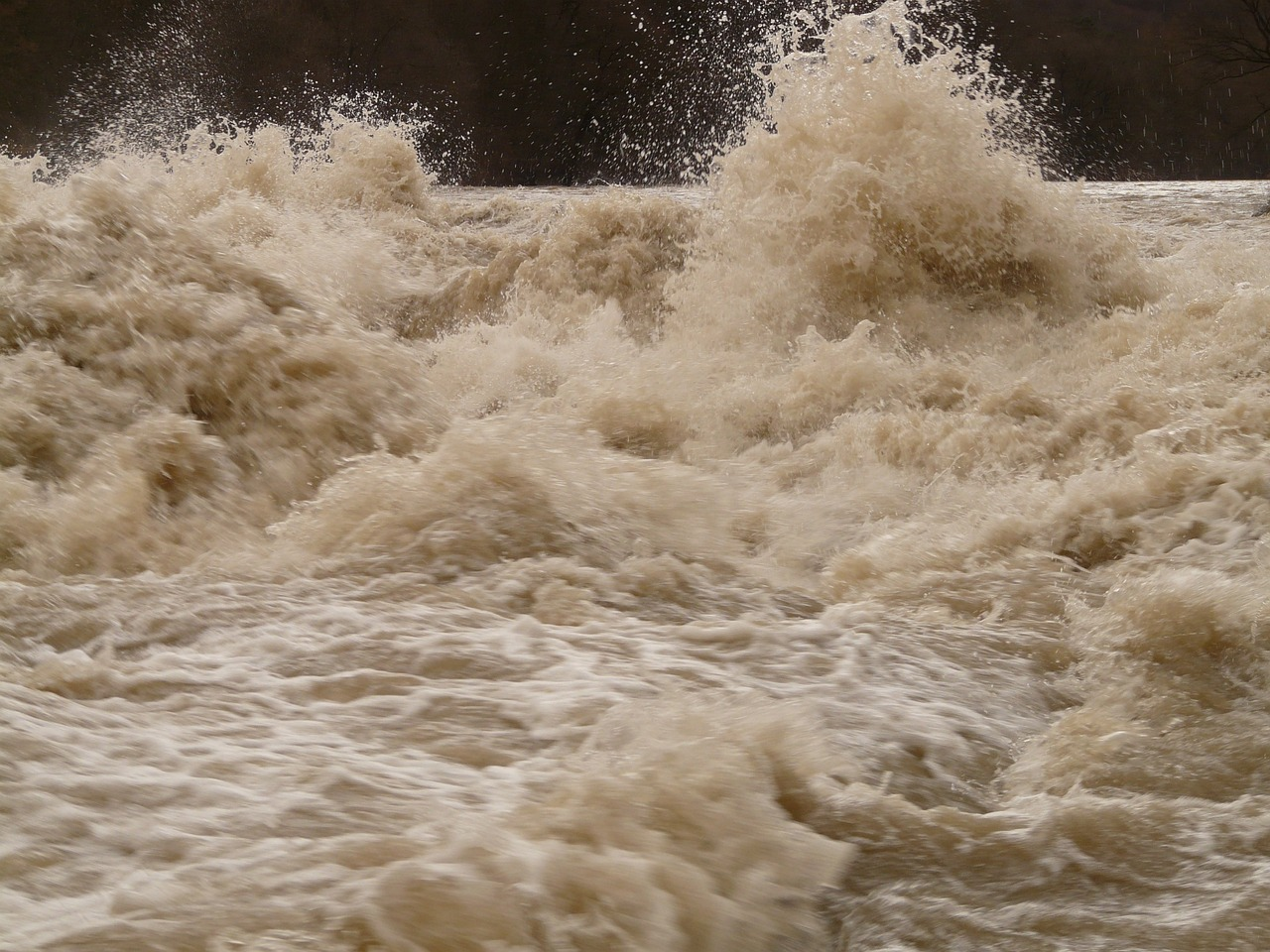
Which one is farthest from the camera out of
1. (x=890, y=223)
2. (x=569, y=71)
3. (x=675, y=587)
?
(x=569, y=71)

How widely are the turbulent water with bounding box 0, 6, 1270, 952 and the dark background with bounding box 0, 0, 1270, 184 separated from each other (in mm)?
10037

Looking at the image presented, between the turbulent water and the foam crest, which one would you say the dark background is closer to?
the foam crest

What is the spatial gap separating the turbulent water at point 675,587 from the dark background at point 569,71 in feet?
32.9

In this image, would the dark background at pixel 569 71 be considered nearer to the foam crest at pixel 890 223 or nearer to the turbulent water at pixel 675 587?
the foam crest at pixel 890 223

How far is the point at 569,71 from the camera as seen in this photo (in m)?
14.2

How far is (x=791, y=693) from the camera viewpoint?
1488 mm

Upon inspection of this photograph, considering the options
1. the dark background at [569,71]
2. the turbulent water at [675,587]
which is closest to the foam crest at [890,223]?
the turbulent water at [675,587]

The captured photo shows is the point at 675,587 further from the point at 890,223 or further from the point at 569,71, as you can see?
the point at 569,71

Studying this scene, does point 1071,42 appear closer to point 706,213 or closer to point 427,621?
point 706,213

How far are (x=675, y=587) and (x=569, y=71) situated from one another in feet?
44.3

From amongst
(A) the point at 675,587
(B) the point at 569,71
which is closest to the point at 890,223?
(A) the point at 675,587

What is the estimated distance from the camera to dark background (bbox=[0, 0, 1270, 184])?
45.0 feet

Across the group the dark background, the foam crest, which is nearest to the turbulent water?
the foam crest

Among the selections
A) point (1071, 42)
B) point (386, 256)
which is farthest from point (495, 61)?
point (386, 256)
